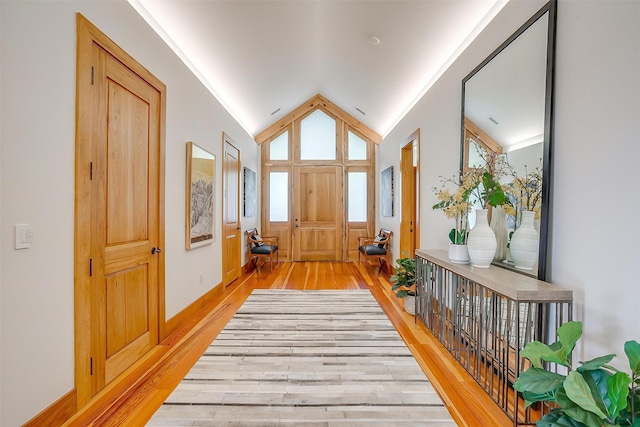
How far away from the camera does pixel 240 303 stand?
353 cm

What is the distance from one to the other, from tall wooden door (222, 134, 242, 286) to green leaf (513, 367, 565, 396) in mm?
3674

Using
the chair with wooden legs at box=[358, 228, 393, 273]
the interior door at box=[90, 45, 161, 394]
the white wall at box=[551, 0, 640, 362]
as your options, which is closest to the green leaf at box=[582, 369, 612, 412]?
the white wall at box=[551, 0, 640, 362]

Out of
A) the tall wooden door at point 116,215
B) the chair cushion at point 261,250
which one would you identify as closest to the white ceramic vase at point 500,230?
the tall wooden door at point 116,215

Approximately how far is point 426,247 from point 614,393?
2504 mm

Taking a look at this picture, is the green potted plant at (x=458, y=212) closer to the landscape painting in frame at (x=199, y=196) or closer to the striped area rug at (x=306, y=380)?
the striped area rug at (x=306, y=380)

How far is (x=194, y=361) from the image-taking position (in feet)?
7.13

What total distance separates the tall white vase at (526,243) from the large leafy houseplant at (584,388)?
0.68 metres

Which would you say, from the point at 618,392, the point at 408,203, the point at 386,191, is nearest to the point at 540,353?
the point at 618,392

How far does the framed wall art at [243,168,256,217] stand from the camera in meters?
5.44

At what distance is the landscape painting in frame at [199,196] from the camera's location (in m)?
3.03

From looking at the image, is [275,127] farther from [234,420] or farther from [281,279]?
[234,420]

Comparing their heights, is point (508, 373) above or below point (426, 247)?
below
